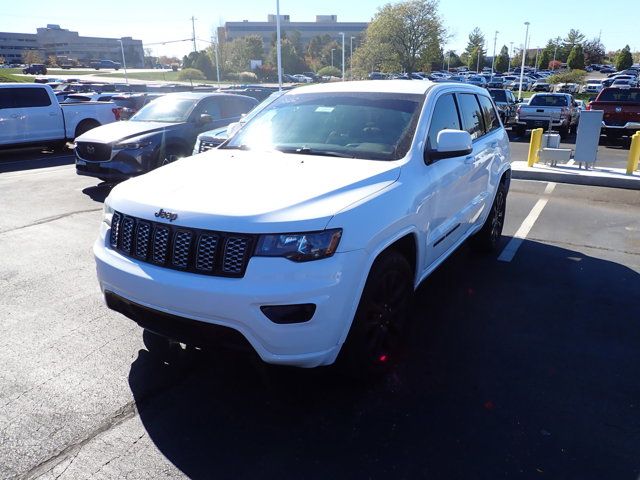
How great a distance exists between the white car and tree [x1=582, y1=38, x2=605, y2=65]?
97.2 meters

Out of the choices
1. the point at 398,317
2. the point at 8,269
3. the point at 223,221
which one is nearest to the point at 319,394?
the point at 398,317

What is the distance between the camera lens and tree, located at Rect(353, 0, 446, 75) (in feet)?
155

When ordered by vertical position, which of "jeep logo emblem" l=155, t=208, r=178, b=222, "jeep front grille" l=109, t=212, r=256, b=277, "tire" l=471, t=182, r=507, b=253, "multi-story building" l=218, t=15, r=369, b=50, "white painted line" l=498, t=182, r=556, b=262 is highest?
"multi-story building" l=218, t=15, r=369, b=50

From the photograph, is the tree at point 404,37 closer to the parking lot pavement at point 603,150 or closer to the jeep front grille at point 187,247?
the parking lot pavement at point 603,150

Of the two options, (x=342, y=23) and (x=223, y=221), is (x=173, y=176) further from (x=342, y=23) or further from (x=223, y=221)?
(x=342, y=23)

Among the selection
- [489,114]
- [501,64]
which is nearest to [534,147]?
[489,114]

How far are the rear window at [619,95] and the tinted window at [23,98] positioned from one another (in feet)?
55.2

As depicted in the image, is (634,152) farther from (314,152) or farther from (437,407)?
(437,407)

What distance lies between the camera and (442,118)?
13.8ft

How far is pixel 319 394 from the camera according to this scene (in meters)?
3.23

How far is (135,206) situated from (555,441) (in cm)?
271

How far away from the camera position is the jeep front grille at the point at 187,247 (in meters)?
2.69

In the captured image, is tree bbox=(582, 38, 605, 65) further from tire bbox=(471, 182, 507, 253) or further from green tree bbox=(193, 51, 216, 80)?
tire bbox=(471, 182, 507, 253)

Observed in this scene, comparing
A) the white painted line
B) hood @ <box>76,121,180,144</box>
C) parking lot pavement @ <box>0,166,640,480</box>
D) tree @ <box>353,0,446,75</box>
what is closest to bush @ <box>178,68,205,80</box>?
tree @ <box>353,0,446,75</box>
